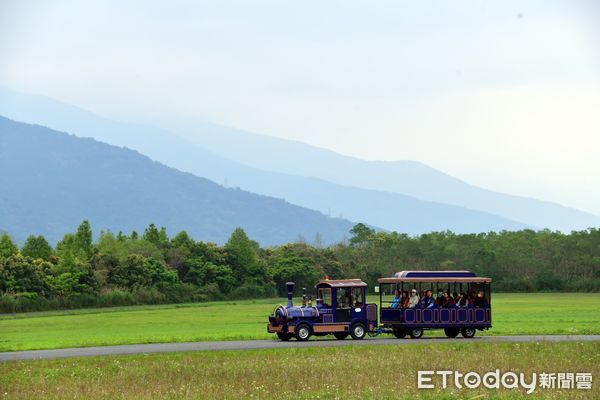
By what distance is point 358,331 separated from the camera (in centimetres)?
4603

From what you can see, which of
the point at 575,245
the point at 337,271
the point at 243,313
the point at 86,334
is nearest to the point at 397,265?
the point at 337,271

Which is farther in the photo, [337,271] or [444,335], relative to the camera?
[337,271]

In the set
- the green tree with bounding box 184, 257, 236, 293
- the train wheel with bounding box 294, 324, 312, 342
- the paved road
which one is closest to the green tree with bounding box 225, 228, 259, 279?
the green tree with bounding box 184, 257, 236, 293

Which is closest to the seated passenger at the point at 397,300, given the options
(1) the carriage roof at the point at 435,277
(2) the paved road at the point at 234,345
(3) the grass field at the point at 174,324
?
(1) the carriage roof at the point at 435,277

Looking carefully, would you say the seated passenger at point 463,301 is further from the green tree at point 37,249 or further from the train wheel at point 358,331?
the green tree at point 37,249

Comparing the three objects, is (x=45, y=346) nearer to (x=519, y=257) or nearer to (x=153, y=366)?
(x=153, y=366)

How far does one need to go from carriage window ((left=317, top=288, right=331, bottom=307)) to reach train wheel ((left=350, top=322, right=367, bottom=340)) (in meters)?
1.56

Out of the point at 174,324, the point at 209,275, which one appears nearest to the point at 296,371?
the point at 174,324

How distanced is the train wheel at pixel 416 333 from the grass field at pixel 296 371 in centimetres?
590

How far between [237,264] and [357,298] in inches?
2752

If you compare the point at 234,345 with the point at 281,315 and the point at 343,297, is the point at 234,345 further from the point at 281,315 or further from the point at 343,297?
the point at 343,297

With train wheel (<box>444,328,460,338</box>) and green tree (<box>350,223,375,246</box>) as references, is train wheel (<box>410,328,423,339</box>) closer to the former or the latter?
train wheel (<box>444,328,460,338</box>)

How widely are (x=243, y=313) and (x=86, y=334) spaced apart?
25452mm

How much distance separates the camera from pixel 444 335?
4916cm
